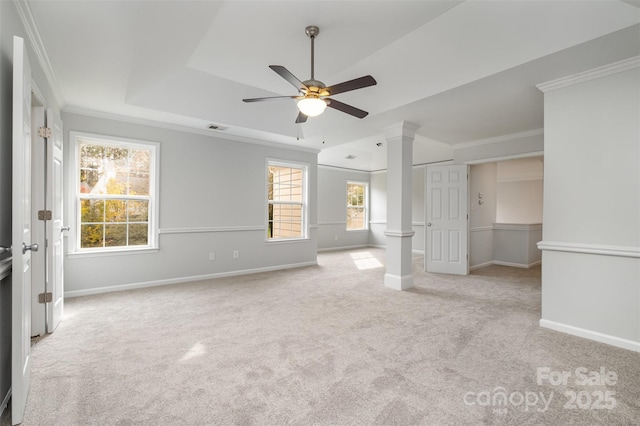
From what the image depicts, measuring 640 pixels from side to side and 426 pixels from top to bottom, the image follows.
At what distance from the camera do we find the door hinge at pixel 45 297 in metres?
2.70

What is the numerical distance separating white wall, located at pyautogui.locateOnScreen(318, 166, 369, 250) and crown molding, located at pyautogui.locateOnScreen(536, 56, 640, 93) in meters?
5.79

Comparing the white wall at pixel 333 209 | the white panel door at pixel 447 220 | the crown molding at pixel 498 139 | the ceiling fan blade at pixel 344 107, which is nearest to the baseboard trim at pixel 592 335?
the white panel door at pixel 447 220

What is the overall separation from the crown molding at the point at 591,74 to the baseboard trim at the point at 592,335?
224 cm

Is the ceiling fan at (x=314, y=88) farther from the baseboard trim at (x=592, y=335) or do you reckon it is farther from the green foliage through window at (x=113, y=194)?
the green foliage through window at (x=113, y=194)

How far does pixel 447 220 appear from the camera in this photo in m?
5.46

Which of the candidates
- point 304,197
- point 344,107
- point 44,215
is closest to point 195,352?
point 44,215

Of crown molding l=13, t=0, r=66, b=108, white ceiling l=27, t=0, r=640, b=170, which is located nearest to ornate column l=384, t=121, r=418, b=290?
white ceiling l=27, t=0, r=640, b=170

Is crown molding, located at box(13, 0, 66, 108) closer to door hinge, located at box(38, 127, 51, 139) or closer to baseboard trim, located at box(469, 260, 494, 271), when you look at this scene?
door hinge, located at box(38, 127, 51, 139)

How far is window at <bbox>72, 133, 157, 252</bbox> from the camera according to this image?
156 inches

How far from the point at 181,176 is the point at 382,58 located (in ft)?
10.9

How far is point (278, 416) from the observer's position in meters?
1.65

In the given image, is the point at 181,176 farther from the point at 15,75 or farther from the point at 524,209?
the point at 524,209

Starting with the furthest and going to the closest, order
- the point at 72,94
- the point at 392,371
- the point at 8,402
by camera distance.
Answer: the point at 72,94 → the point at 392,371 → the point at 8,402

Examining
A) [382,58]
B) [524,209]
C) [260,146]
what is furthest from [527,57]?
[524,209]
